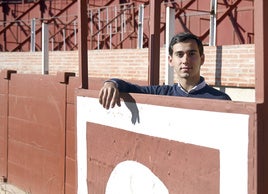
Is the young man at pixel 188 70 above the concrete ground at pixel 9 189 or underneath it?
above

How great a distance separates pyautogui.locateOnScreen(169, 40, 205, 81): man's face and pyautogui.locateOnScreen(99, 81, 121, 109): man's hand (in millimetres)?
363

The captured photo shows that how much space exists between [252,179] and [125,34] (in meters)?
10.9

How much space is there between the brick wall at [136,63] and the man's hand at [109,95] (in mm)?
2858

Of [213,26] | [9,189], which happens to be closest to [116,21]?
[213,26]

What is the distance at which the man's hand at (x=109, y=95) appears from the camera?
2867 mm

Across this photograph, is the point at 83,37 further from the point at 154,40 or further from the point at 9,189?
the point at 9,189

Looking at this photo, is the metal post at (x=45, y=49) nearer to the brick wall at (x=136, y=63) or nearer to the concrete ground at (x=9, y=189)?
the brick wall at (x=136, y=63)

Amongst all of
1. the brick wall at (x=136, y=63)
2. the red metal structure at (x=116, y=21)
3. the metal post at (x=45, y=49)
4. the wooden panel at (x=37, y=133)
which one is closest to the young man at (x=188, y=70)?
the brick wall at (x=136, y=63)

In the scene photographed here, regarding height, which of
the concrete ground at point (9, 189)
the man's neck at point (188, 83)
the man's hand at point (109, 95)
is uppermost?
the man's neck at point (188, 83)

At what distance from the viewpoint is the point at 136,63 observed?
7586 mm

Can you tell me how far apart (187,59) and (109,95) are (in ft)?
1.56

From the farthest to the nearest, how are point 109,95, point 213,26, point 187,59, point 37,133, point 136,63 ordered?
point 136,63
point 213,26
point 37,133
point 109,95
point 187,59

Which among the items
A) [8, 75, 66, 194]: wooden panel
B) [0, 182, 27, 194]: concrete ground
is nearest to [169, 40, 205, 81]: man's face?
[8, 75, 66, 194]: wooden panel

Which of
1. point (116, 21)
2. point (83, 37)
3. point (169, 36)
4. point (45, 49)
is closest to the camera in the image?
point (83, 37)
